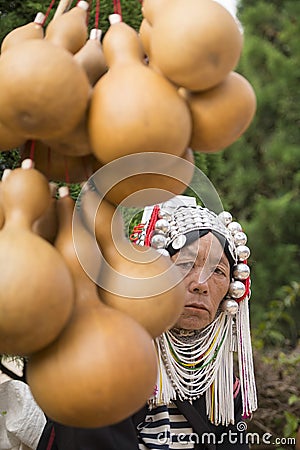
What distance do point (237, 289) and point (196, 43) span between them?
0.97m

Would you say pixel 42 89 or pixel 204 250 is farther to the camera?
pixel 204 250

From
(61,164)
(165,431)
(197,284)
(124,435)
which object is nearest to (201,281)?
(197,284)

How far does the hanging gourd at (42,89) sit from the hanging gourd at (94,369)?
0.55ft

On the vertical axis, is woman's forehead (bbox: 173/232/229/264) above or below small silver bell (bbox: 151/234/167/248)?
below

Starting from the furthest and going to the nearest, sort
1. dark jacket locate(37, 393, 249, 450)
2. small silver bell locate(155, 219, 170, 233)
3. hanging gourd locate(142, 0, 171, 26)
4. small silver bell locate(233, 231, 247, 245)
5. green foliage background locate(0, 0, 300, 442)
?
green foliage background locate(0, 0, 300, 442) → small silver bell locate(233, 231, 247, 245) → small silver bell locate(155, 219, 170, 233) → dark jacket locate(37, 393, 249, 450) → hanging gourd locate(142, 0, 171, 26)

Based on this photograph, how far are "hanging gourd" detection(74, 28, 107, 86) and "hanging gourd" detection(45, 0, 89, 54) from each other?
0.03 feet

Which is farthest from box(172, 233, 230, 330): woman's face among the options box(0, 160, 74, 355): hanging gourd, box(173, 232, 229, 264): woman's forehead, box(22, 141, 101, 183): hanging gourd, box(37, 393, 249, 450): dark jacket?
box(0, 160, 74, 355): hanging gourd

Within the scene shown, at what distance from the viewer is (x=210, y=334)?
1.52 m

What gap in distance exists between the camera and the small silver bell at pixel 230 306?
60.0 inches

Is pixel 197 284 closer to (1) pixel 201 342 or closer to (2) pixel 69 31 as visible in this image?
(1) pixel 201 342

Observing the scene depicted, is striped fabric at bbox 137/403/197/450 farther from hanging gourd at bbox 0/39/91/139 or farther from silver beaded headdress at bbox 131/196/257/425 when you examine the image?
hanging gourd at bbox 0/39/91/139

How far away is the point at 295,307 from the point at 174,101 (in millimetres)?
4826

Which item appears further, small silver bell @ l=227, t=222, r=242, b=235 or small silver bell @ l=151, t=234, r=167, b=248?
small silver bell @ l=227, t=222, r=242, b=235

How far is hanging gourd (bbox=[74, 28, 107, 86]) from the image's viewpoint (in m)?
0.68
